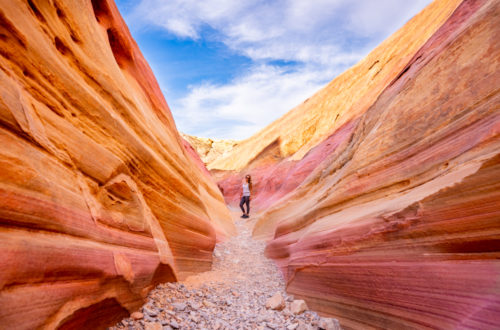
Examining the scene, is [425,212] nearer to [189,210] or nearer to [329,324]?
[329,324]

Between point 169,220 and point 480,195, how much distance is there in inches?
157

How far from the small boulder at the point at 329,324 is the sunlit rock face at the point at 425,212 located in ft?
0.39

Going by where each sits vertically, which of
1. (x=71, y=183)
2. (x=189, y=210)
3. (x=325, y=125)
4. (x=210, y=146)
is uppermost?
(x=210, y=146)

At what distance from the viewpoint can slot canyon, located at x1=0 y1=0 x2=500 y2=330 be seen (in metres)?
1.85

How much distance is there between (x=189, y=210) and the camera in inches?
187

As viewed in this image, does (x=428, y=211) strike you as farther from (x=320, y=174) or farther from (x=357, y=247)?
(x=320, y=174)

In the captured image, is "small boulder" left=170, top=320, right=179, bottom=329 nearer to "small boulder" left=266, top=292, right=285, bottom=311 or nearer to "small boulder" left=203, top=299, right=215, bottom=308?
"small boulder" left=203, top=299, right=215, bottom=308

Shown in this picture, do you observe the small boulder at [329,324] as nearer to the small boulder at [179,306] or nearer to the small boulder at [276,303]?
the small boulder at [276,303]

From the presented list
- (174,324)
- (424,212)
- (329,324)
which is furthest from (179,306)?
(424,212)

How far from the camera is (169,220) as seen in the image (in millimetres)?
4000

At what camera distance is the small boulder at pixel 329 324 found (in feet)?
9.09

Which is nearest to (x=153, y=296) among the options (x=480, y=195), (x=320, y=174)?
(x=480, y=195)

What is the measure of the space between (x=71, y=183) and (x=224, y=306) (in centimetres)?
253

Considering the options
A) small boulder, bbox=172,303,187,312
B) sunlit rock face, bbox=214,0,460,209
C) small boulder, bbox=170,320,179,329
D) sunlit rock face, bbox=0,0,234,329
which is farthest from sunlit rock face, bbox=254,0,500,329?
sunlit rock face, bbox=214,0,460,209
